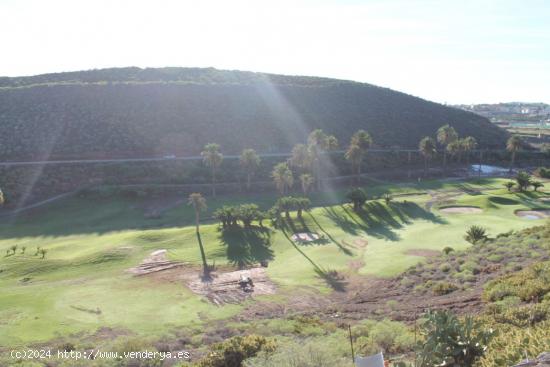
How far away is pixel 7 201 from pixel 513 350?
64426 mm

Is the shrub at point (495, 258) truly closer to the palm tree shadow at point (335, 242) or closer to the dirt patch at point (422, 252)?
the dirt patch at point (422, 252)

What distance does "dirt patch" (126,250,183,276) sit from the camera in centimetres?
3488

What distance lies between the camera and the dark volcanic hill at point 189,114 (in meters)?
81.9

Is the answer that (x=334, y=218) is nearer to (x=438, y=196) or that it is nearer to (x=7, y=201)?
(x=438, y=196)

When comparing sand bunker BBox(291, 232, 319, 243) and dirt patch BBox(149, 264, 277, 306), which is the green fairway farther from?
sand bunker BBox(291, 232, 319, 243)

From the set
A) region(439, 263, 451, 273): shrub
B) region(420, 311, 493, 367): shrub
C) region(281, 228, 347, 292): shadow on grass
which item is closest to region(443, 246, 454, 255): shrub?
region(439, 263, 451, 273): shrub

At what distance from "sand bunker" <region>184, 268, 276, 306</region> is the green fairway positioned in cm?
75

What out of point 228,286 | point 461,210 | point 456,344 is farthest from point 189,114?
point 456,344

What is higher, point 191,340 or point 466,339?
point 466,339

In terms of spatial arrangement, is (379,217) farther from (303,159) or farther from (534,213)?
(534,213)

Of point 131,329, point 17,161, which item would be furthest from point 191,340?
point 17,161

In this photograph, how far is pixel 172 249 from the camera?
40.5m

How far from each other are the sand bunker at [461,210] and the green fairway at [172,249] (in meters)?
0.96

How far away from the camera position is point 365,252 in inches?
1533
